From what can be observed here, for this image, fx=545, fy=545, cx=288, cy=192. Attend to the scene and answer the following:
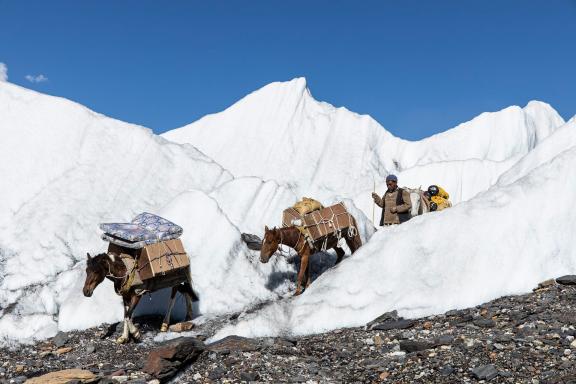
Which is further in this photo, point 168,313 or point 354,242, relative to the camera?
point 354,242

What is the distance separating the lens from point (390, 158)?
41812 mm

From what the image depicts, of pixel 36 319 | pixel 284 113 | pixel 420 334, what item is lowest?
pixel 420 334

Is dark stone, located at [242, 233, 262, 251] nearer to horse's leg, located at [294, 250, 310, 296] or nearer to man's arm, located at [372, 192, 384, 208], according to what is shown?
horse's leg, located at [294, 250, 310, 296]

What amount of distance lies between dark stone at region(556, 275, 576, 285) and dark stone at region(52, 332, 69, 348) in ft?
29.6

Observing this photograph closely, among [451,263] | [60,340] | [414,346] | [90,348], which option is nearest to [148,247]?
[90,348]

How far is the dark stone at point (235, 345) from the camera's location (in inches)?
317

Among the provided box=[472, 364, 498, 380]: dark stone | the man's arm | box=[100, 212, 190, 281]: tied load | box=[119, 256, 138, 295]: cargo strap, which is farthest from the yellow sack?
box=[472, 364, 498, 380]: dark stone

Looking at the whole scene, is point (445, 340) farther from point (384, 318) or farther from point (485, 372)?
point (384, 318)

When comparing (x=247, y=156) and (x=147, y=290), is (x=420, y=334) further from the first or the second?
(x=247, y=156)

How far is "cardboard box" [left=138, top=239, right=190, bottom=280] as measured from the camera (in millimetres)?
10070

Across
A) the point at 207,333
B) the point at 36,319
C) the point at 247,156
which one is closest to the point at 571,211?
the point at 207,333

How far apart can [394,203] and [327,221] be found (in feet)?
7.65

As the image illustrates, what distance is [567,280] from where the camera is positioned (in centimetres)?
948

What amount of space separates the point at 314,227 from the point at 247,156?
84.3 feet
